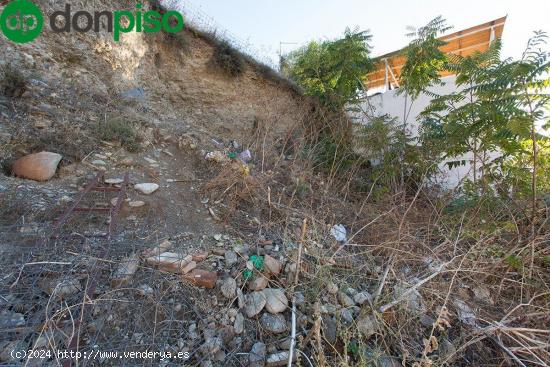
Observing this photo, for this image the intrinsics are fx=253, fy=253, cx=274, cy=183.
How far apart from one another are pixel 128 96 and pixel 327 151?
3.39 m

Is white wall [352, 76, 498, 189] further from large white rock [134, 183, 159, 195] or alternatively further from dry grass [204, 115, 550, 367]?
large white rock [134, 183, 159, 195]

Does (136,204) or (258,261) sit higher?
(136,204)

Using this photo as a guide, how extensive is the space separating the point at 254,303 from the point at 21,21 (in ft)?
13.5

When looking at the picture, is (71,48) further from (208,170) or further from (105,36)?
(208,170)

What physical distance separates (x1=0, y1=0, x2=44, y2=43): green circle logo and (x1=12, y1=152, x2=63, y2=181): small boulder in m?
1.78

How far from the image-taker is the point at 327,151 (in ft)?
15.7

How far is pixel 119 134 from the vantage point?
2.95m

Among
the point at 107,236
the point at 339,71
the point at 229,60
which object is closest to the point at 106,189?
the point at 107,236

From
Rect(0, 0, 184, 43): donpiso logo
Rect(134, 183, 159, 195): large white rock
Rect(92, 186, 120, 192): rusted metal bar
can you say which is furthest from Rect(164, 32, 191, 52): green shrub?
Rect(92, 186, 120, 192): rusted metal bar

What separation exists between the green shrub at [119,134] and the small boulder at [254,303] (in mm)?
2222

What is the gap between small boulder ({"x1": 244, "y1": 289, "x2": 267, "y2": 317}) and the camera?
1.67m

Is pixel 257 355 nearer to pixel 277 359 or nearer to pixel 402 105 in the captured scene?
pixel 277 359

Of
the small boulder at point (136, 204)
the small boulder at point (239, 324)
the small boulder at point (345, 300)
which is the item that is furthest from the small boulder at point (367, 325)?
the small boulder at point (136, 204)

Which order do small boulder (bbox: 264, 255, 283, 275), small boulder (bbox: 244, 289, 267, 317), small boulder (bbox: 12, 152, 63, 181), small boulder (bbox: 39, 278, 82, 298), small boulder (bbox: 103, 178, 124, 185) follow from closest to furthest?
small boulder (bbox: 39, 278, 82, 298)
small boulder (bbox: 244, 289, 267, 317)
small boulder (bbox: 264, 255, 283, 275)
small boulder (bbox: 12, 152, 63, 181)
small boulder (bbox: 103, 178, 124, 185)
